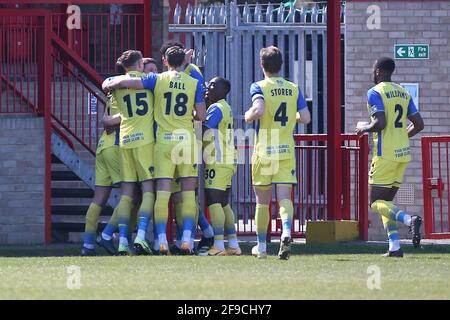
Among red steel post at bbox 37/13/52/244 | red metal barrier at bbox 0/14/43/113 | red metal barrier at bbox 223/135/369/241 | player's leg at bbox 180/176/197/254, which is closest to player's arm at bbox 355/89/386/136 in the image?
player's leg at bbox 180/176/197/254

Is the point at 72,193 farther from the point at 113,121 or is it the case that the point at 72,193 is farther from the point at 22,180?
the point at 113,121

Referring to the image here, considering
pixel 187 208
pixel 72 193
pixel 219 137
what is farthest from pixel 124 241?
pixel 72 193

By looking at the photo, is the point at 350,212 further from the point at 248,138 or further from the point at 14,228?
the point at 14,228

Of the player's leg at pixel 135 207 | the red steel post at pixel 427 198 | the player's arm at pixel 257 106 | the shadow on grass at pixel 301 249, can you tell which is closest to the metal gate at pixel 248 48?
the red steel post at pixel 427 198

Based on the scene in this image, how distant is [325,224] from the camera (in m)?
17.0

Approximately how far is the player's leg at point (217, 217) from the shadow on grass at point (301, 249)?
1.24ft

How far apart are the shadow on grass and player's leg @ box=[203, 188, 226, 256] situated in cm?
38

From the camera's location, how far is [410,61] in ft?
63.8

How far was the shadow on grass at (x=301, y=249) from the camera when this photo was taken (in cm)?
1511

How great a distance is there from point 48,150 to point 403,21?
18.0 ft

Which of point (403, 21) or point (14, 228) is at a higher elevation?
point (403, 21)

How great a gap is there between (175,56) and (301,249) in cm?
272
